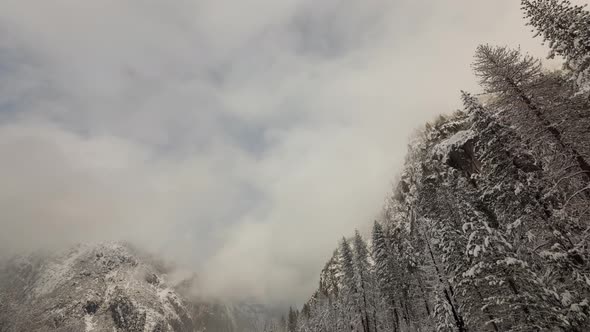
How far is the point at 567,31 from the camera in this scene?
15781 millimetres

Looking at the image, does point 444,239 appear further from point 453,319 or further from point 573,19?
point 573,19

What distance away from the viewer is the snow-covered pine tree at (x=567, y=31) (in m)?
15.0

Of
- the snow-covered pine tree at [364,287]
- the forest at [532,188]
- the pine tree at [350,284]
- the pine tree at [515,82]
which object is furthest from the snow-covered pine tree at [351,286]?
the pine tree at [515,82]

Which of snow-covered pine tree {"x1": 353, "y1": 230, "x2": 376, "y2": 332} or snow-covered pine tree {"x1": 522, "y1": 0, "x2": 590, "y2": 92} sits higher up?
snow-covered pine tree {"x1": 353, "y1": 230, "x2": 376, "y2": 332}

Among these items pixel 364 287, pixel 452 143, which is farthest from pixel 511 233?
pixel 452 143

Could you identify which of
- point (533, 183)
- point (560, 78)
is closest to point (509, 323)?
point (533, 183)

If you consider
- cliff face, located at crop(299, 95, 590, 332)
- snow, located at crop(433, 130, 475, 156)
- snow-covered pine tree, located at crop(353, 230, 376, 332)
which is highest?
snow, located at crop(433, 130, 475, 156)

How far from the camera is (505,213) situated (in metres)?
19.5

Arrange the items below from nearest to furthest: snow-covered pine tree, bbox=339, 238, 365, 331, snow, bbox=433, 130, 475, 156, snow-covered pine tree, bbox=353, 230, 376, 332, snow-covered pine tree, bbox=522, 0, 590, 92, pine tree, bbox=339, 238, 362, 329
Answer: snow-covered pine tree, bbox=522, 0, 590, 92 → snow-covered pine tree, bbox=353, 230, 376, 332 → snow-covered pine tree, bbox=339, 238, 365, 331 → pine tree, bbox=339, 238, 362, 329 → snow, bbox=433, 130, 475, 156

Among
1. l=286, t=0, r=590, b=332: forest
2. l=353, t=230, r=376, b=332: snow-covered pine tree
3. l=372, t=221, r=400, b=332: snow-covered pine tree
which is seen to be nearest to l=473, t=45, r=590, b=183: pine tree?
l=286, t=0, r=590, b=332: forest

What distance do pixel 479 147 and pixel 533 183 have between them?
3387 millimetres

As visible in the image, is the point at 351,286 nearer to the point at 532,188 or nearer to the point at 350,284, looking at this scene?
the point at 350,284

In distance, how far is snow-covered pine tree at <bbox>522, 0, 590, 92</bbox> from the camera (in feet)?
49.4

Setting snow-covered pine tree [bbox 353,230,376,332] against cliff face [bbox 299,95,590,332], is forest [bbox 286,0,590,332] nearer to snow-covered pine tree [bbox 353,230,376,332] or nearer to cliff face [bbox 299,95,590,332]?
cliff face [bbox 299,95,590,332]
